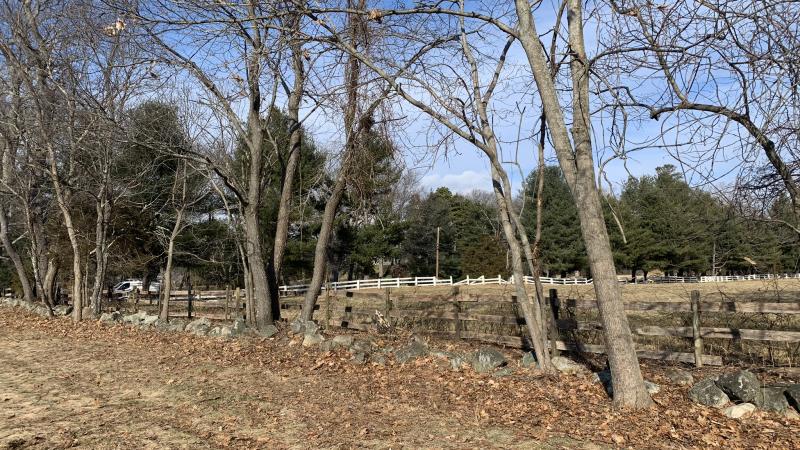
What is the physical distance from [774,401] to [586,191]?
2.84m

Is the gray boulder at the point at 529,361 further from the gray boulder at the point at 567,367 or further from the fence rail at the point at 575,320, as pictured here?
the fence rail at the point at 575,320

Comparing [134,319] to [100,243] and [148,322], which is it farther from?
[100,243]

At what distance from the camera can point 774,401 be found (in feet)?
19.6

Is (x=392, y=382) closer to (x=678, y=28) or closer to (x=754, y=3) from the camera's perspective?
(x=678, y=28)

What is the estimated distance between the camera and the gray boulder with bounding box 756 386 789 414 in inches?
233

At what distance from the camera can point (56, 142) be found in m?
15.8

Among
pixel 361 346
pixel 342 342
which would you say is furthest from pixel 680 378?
pixel 342 342

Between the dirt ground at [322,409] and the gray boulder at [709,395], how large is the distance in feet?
0.44

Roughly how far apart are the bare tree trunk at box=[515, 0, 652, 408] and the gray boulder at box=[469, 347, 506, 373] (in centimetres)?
195

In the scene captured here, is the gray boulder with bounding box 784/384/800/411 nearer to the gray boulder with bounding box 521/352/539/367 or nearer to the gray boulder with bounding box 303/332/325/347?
the gray boulder with bounding box 521/352/539/367

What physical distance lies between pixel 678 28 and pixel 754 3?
73cm

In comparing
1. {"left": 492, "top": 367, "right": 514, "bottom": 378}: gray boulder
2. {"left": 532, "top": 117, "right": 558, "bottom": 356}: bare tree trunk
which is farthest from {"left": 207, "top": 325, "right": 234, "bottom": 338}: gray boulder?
{"left": 532, "top": 117, "right": 558, "bottom": 356}: bare tree trunk

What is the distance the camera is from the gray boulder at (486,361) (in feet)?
26.0

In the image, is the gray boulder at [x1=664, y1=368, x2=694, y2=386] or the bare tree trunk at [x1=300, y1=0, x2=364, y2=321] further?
the bare tree trunk at [x1=300, y1=0, x2=364, y2=321]
